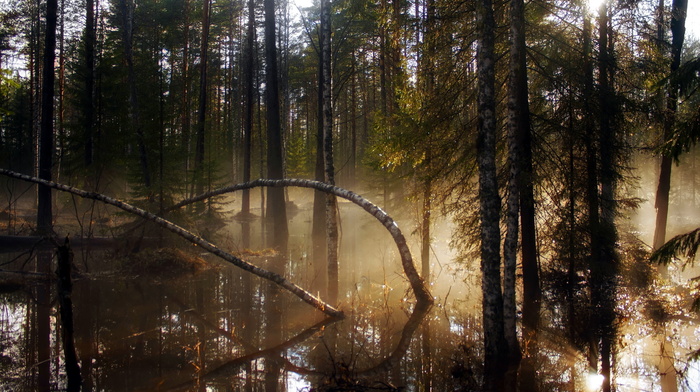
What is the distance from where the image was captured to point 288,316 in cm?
890

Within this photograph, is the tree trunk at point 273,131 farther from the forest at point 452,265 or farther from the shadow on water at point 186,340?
the shadow on water at point 186,340

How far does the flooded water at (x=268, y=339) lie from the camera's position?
5801 mm

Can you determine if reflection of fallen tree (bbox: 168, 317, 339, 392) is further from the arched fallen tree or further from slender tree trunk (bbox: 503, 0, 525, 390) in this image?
slender tree trunk (bbox: 503, 0, 525, 390)

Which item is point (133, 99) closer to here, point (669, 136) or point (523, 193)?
point (523, 193)

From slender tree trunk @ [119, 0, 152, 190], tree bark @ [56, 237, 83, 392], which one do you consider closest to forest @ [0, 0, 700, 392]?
tree bark @ [56, 237, 83, 392]

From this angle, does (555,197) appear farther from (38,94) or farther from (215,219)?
(38,94)

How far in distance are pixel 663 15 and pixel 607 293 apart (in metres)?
6.76

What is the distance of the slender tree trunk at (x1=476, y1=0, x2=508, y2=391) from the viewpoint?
20.0 feet

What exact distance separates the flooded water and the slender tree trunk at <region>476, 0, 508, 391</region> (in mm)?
463

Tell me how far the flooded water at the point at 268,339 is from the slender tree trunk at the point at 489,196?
0.46 m

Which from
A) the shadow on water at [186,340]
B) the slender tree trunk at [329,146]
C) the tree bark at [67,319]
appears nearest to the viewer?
the tree bark at [67,319]

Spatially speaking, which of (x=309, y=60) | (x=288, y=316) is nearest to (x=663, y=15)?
(x=288, y=316)

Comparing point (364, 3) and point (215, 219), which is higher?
point (364, 3)

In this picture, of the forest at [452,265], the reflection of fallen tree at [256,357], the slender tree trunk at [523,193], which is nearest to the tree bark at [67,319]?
the forest at [452,265]
